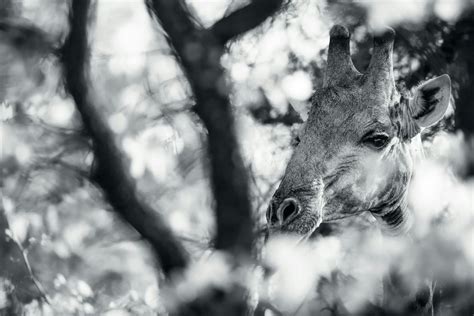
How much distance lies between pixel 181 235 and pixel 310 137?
2.88 m

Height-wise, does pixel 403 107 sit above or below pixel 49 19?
above

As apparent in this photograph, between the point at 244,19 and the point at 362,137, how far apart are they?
2.91m

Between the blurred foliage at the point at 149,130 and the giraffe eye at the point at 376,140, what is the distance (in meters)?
2.07

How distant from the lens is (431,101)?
3.11 metres

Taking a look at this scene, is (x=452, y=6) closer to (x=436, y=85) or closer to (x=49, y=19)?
(x=436, y=85)

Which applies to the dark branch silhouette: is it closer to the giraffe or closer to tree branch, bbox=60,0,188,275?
tree branch, bbox=60,0,188,275

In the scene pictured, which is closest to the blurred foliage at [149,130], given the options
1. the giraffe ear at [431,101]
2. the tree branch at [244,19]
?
the tree branch at [244,19]

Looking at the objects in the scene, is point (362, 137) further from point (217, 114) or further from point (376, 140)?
point (217, 114)

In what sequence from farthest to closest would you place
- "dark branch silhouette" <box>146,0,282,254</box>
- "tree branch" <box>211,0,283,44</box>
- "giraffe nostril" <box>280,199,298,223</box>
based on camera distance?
1. "tree branch" <box>211,0,283,44</box>
2. "dark branch silhouette" <box>146,0,282,254</box>
3. "giraffe nostril" <box>280,199,298,223</box>

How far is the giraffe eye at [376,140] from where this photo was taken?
3.03 m

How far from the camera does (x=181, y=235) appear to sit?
5695mm

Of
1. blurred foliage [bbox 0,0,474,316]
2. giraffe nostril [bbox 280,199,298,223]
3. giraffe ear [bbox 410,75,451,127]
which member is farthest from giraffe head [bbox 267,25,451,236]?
blurred foliage [bbox 0,0,474,316]

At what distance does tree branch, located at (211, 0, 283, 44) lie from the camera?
552 centimetres

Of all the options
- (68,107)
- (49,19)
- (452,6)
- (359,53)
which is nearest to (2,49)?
(49,19)
